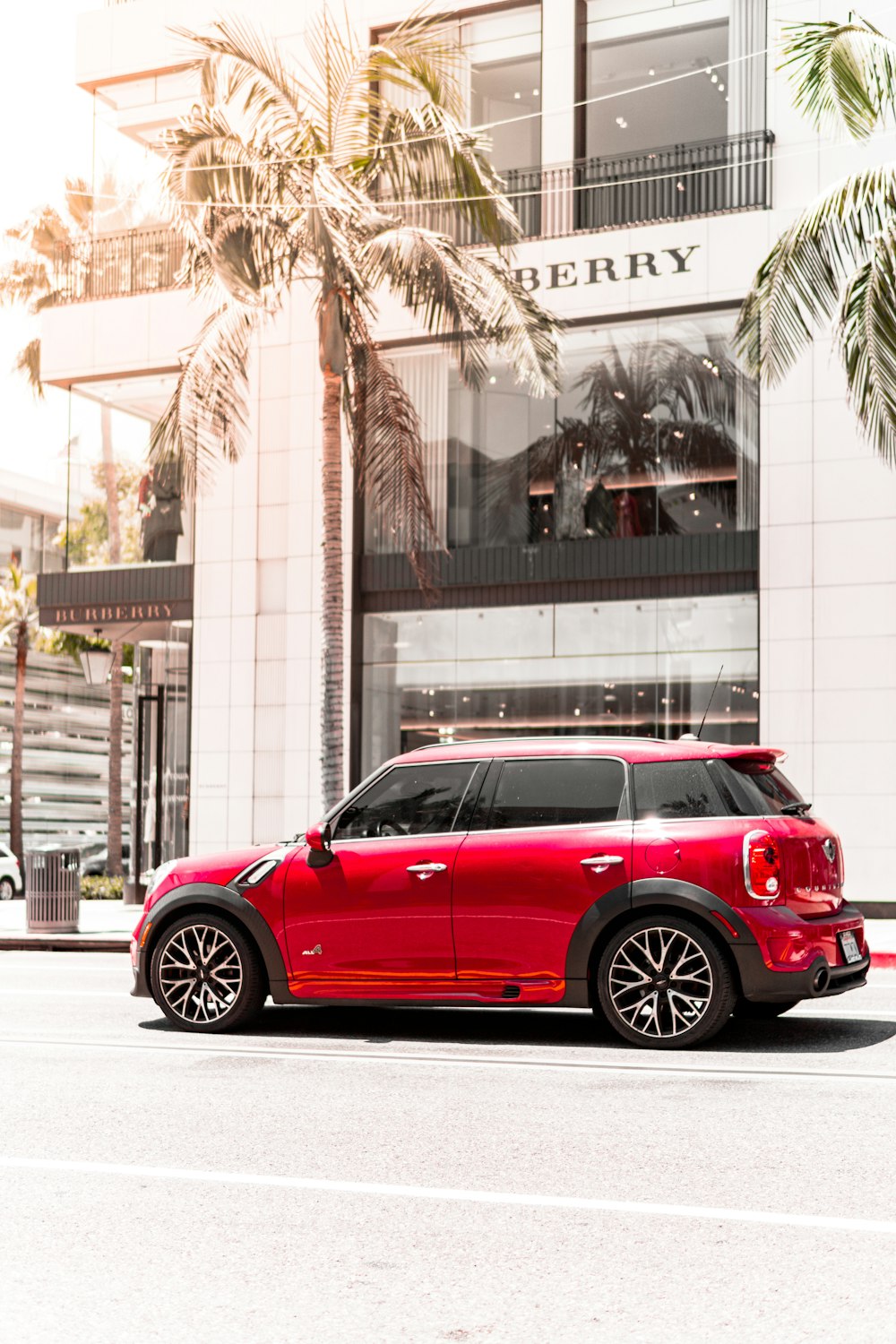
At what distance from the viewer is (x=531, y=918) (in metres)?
8.54

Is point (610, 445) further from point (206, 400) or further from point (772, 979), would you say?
point (772, 979)

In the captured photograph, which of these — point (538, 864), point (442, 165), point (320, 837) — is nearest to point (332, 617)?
point (442, 165)

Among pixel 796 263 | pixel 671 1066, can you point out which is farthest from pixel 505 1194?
pixel 796 263

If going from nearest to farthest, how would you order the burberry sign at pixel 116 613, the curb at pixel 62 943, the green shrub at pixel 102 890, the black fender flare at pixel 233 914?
the black fender flare at pixel 233 914 < the curb at pixel 62 943 < the burberry sign at pixel 116 613 < the green shrub at pixel 102 890

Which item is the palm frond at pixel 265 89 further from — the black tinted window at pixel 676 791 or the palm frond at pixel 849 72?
the black tinted window at pixel 676 791

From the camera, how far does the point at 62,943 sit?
1708 cm

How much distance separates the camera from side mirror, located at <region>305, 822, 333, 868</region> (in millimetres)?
8992

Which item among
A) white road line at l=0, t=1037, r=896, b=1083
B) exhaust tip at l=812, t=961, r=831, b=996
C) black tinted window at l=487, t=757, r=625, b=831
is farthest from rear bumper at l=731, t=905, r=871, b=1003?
black tinted window at l=487, t=757, r=625, b=831

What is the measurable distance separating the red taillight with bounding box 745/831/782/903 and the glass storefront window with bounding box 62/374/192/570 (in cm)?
1748

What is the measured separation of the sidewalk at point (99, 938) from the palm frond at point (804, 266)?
6.10 metres

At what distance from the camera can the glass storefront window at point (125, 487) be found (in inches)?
979

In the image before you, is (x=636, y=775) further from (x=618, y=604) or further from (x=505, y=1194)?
(x=618, y=604)

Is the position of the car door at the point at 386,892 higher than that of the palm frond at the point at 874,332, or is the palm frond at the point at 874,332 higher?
the palm frond at the point at 874,332

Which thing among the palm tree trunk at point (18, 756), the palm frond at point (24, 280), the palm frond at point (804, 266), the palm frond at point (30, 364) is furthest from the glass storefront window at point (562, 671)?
the palm tree trunk at point (18, 756)
